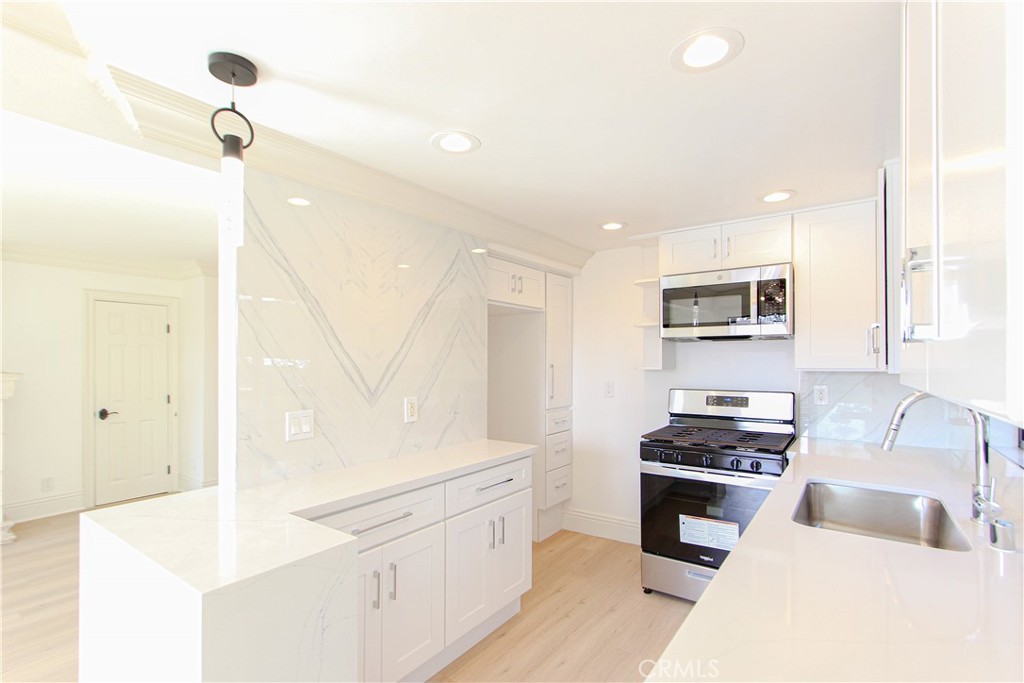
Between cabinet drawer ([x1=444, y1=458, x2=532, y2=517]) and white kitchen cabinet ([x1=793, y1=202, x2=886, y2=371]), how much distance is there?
176 centimetres

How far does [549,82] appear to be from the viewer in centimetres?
147

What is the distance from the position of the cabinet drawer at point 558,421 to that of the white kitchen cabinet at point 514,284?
2.86ft

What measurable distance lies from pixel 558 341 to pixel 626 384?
64 centimetres

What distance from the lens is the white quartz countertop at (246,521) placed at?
3.68 ft

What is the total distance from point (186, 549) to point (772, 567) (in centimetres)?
144

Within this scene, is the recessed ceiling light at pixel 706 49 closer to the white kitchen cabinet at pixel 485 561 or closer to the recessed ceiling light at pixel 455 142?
the recessed ceiling light at pixel 455 142

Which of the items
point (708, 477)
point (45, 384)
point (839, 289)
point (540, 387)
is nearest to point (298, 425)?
point (540, 387)

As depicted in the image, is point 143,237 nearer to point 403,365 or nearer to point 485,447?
point 403,365

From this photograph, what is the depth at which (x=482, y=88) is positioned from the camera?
4.93 ft

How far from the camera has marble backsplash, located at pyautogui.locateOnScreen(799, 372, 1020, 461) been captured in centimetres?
249

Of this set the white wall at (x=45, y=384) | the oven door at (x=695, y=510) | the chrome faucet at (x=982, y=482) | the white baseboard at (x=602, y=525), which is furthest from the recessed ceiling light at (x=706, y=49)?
the white wall at (x=45, y=384)

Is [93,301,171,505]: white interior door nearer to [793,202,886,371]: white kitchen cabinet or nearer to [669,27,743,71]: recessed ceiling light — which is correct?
[669,27,743,71]: recessed ceiling light

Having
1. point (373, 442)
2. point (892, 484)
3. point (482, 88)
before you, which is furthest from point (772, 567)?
point (373, 442)

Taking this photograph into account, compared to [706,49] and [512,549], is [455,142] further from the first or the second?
[512,549]
